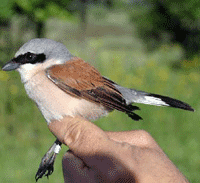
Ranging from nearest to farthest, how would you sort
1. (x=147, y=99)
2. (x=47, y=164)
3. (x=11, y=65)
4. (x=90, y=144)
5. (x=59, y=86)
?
(x=90, y=144)
(x=11, y=65)
(x=59, y=86)
(x=47, y=164)
(x=147, y=99)

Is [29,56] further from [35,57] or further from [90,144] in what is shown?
[90,144]

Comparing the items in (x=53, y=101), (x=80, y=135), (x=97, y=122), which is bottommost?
(x=97, y=122)

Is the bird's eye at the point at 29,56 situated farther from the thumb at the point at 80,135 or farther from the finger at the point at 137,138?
the finger at the point at 137,138

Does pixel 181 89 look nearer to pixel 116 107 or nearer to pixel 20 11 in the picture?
pixel 20 11

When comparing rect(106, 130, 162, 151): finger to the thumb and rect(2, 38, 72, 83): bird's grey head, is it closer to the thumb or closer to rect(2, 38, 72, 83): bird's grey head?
the thumb

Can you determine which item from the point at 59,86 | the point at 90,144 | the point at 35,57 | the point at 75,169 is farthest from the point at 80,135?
the point at 35,57

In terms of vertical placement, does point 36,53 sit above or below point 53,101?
above

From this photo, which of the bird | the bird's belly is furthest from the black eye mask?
the bird's belly
